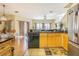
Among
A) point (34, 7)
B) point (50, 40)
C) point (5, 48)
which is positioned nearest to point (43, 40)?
point (50, 40)

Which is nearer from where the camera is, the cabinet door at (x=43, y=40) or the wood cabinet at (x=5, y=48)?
the wood cabinet at (x=5, y=48)

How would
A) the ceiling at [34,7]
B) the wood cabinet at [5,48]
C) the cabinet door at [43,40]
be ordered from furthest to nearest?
1. the cabinet door at [43,40]
2. the ceiling at [34,7]
3. the wood cabinet at [5,48]

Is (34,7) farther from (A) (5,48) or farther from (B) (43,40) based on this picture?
(A) (5,48)

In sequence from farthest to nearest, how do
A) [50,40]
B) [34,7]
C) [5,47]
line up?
[50,40], [34,7], [5,47]

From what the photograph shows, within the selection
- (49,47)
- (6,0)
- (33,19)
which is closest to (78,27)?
(6,0)

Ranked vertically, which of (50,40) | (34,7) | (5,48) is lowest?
(50,40)

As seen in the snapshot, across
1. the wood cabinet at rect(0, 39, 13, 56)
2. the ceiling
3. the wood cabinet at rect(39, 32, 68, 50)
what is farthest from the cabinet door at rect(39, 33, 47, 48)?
the wood cabinet at rect(0, 39, 13, 56)

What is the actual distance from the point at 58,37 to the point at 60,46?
0.46 meters

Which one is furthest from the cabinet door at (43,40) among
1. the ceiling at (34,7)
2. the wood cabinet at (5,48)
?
the wood cabinet at (5,48)

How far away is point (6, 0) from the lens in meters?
1.26

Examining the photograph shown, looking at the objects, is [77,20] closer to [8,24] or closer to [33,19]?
[8,24]

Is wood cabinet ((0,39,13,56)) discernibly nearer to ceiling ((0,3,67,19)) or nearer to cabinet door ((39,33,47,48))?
ceiling ((0,3,67,19))

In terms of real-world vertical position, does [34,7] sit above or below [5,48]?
above

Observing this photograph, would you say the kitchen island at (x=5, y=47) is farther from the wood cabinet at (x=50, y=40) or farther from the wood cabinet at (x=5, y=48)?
the wood cabinet at (x=50, y=40)
